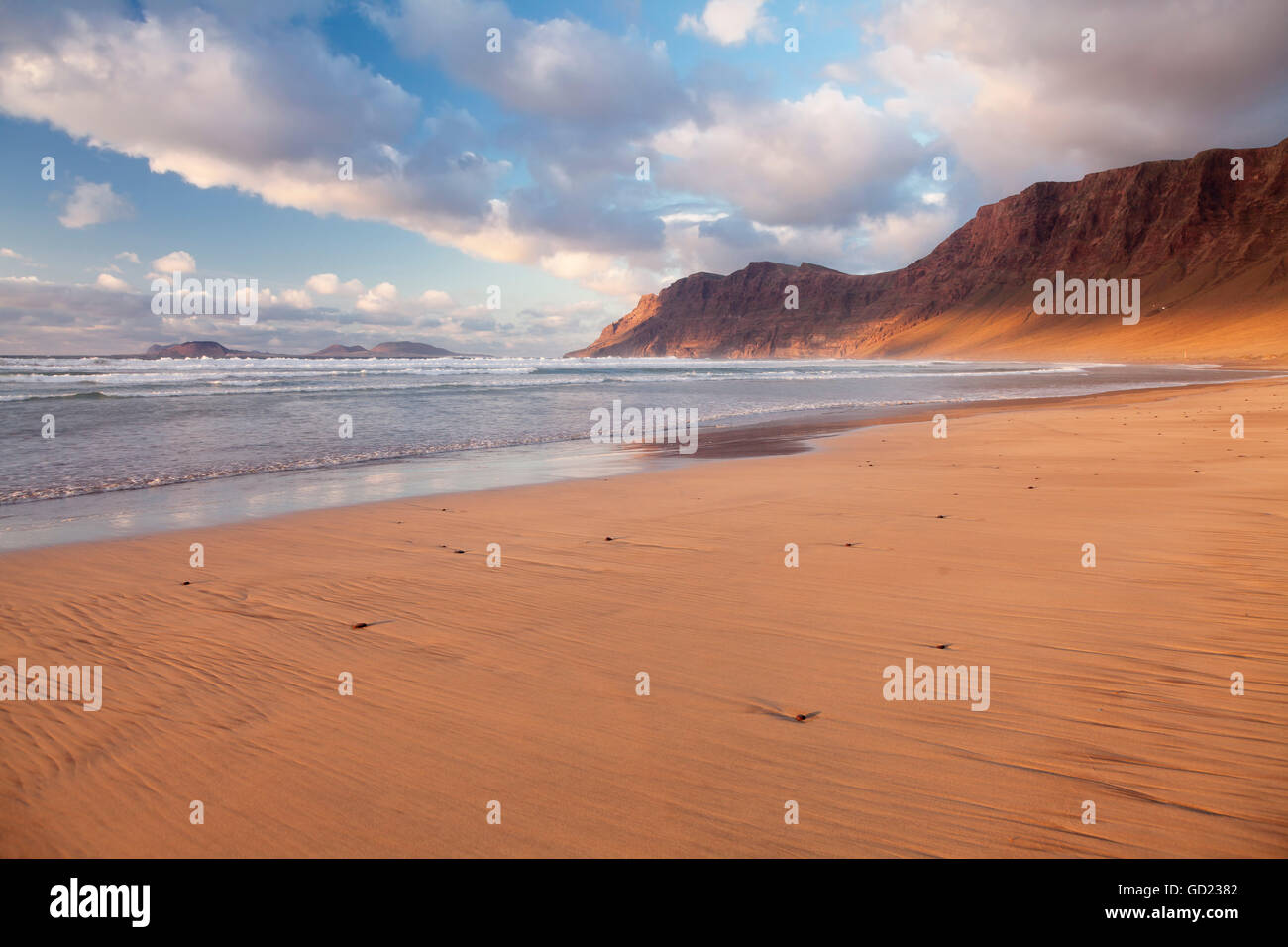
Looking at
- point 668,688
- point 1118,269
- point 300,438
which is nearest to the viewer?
point 668,688

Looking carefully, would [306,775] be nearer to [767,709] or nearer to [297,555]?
[767,709]

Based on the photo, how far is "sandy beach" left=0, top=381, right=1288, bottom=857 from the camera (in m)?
2.60

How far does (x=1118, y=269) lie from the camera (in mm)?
133250

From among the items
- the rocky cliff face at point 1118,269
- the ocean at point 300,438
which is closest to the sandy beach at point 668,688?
the ocean at point 300,438

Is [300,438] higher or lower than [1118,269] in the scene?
lower

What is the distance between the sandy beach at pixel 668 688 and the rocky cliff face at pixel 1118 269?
261 ft

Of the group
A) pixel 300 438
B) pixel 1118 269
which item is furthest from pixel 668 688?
pixel 1118 269

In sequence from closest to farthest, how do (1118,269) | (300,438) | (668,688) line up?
(668,688)
(300,438)
(1118,269)

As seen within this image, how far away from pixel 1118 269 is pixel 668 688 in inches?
6530

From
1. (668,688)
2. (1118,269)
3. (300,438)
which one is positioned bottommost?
(668,688)

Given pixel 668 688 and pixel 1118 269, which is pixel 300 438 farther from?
pixel 1118 269

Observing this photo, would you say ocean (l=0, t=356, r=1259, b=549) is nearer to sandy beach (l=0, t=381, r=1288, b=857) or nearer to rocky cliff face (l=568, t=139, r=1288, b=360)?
sandy beach (l=0, t=381, r=1288, b=857)
